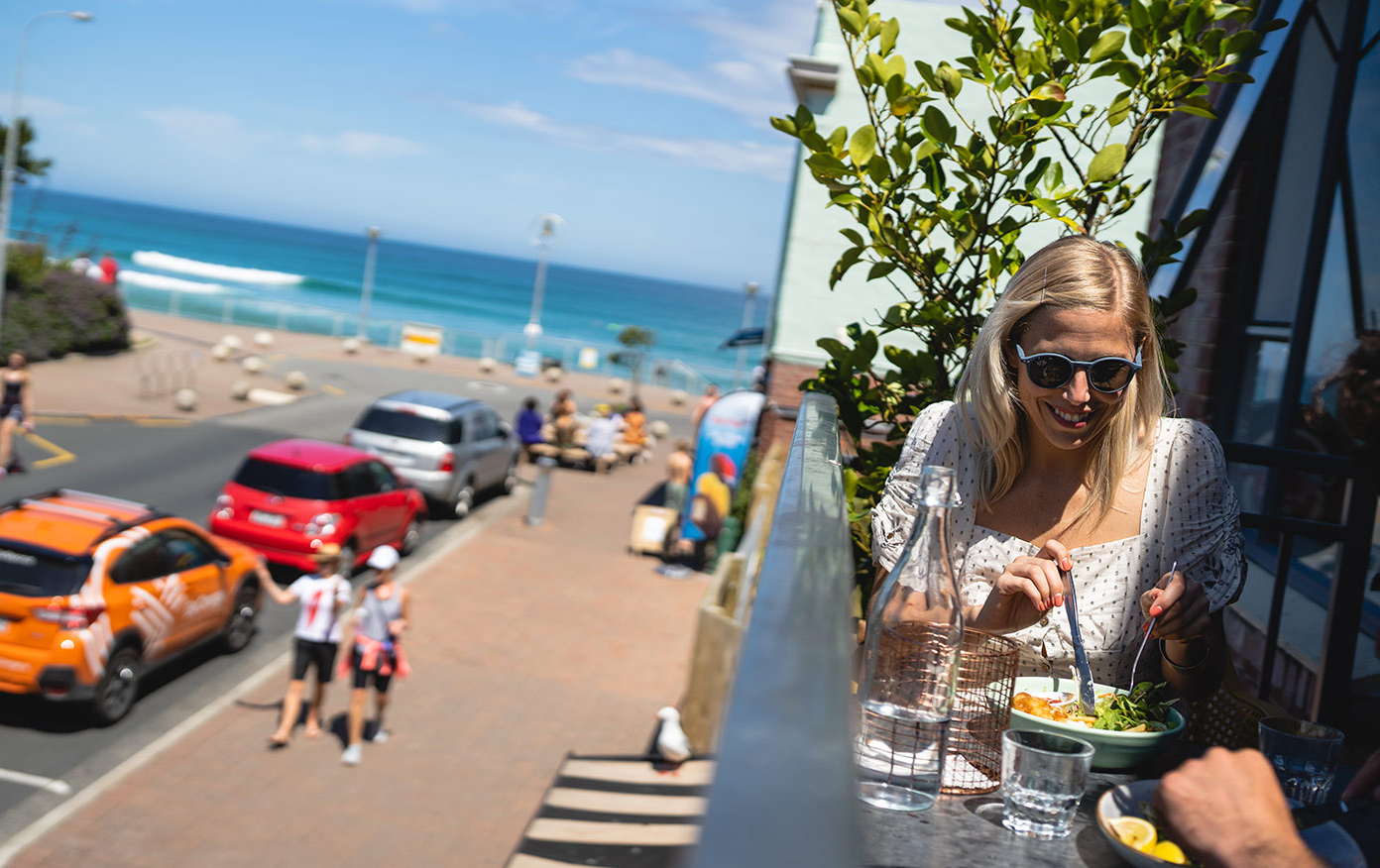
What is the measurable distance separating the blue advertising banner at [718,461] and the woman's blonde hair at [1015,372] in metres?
16.9

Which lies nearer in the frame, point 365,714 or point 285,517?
point 365,714

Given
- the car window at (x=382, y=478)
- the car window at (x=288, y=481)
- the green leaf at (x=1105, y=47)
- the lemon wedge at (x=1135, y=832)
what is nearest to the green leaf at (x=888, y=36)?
the green leaf at (x=1105, y=47)

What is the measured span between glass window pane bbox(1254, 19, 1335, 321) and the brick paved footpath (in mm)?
6845

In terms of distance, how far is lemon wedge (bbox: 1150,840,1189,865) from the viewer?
4.70 ft

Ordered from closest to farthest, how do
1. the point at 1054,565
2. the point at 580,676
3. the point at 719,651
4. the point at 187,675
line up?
the point at 1054,565 < the point at 719,651 < the point at 187,675 < the point at 580,676

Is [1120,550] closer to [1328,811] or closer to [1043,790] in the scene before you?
[1328,811]

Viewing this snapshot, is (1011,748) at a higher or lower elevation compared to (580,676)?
higher

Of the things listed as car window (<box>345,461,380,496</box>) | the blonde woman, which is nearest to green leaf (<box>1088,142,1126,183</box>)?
the blonde woman

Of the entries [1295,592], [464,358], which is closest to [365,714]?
[1295,592]

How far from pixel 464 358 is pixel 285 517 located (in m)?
35.5

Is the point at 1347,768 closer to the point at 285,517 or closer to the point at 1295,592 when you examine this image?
the point at 1295,592

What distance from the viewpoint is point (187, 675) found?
480 inches

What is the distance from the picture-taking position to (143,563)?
438 inches

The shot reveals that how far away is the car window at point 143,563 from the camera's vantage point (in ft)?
35.3
